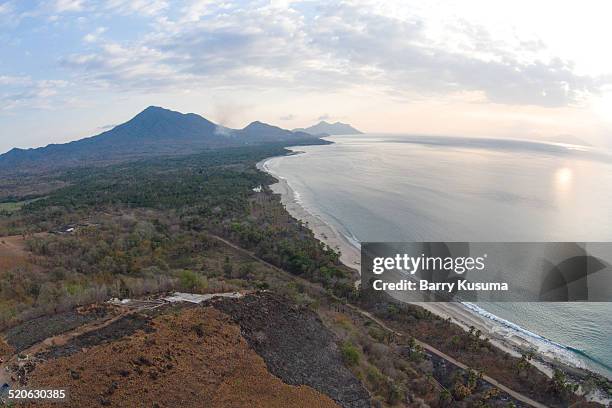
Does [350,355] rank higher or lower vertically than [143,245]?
lower

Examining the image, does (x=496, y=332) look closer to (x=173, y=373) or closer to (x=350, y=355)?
(x=350, y=355)

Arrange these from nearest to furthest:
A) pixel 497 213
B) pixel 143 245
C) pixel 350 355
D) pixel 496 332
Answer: pixel 350 355
pixel 496 332
pixel 143 245
pixel 497 213

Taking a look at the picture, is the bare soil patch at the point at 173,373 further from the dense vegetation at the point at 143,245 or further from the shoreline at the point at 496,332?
the shoreline at the point at 496,332

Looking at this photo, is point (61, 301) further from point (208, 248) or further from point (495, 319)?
point (495, 319)

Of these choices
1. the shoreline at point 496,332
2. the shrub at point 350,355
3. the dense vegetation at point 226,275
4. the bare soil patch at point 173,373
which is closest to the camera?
the bare soil patch at point 173,373

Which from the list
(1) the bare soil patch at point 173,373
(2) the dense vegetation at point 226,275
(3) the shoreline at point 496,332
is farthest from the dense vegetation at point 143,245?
(1) the bare soil patch at point 173,373

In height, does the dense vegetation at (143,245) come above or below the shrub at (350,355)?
above

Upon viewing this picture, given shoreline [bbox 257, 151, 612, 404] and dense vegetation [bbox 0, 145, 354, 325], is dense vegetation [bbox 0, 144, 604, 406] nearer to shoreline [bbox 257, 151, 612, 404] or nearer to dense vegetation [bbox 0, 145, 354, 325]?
dense vegetation [bbox 0, 145, 354, 325]

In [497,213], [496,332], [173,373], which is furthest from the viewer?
[497,213]

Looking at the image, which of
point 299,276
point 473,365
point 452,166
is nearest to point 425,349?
point 473,365

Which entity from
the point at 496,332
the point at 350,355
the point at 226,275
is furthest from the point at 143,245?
the point at 496,332

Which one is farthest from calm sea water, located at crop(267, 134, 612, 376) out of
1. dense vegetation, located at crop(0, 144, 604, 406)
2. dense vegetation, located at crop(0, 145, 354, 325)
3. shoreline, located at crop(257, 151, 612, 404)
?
dense vegetation, located at crop(0, 145, 354, 325)
